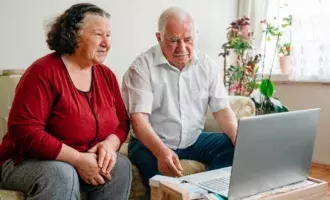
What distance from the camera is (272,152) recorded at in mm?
1173

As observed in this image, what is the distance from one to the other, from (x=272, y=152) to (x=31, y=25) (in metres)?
1.47

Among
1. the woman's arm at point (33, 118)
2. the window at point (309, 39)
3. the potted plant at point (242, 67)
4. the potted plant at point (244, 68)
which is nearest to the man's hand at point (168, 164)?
the woman's arm at point (33, 118)

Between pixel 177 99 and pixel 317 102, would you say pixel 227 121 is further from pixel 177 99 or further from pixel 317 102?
pixel 317 102

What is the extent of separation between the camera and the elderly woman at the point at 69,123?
122 cm

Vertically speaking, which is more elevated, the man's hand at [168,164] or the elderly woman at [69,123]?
the elderly woman at [69,123]

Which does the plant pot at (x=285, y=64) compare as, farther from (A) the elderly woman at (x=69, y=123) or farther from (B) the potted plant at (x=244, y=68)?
(A) the elderly woman at (x=69, y=123)

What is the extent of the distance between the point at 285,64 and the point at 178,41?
1717mm

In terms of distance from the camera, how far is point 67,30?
1377 millimetres

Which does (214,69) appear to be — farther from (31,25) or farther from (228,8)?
(228,8)

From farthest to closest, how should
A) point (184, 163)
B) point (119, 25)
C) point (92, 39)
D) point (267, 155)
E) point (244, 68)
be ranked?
point (244, 68) < point (119, 25) < point (184, 163) < point (92, 39) < point (267, 155)

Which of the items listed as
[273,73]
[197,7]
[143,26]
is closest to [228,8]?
[197,7]

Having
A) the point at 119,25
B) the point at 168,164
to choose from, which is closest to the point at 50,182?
the point at 168,164

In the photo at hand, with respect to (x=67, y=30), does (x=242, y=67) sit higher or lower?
lower

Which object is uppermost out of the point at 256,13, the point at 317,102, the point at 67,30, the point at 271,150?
the point at 256,13
